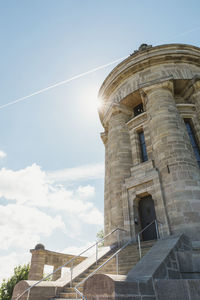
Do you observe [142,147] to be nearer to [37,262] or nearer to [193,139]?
[193,139]

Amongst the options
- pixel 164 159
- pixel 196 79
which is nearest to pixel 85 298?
pixel 164 159

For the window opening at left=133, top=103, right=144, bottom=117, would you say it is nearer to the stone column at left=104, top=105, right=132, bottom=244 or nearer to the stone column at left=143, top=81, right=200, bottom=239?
the stone column at left=104, top=105, right=132, bottom=244

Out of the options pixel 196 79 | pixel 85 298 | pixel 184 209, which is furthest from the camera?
pixel 196 79

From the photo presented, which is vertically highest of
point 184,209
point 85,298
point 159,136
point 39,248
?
point 159,136

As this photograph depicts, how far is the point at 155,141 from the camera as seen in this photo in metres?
12.0

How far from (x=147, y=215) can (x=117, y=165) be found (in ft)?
12.5

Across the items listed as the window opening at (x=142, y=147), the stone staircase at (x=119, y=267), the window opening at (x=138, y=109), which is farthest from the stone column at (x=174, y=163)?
the window opening at (x=138, y=109)

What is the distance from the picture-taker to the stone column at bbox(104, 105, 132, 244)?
1262 cm

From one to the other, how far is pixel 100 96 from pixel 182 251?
566 inches

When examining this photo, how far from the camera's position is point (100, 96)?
1855 cm

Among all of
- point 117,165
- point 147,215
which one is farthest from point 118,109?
point 147,215

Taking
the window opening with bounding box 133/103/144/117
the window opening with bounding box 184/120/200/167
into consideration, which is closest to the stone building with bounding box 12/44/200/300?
the window opening with bounding box 184/120/200/167

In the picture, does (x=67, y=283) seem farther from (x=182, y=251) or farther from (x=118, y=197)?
(x=118, y=197)

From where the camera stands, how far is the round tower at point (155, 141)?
9.96 metres
